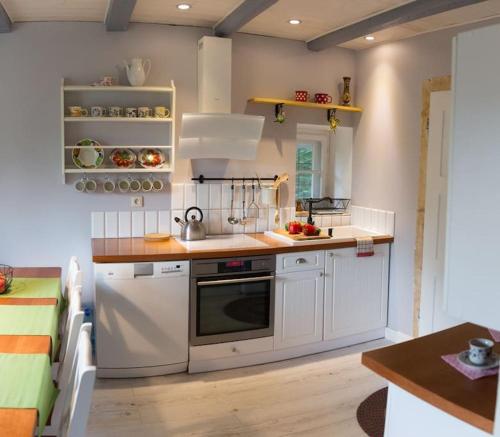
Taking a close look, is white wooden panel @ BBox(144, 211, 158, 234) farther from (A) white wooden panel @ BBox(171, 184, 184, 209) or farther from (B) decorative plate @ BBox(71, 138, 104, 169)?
(B) decorative plate @ BBox(71, 138, 104, 169)

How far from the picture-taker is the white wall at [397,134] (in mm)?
3820

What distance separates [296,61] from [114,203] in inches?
74.0

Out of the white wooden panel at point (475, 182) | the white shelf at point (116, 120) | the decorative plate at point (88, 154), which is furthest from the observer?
the decorative plate at point (88, 154)

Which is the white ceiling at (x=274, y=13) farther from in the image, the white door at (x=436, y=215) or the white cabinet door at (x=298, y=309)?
the white cabinet door at (x=298, y=309)

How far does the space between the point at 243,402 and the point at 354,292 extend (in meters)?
1.34

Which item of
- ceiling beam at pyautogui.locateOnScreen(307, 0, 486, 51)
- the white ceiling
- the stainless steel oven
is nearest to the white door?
the white ceiling

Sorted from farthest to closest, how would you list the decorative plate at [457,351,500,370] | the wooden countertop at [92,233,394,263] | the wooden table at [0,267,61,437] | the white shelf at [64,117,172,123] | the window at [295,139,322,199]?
the window at [295,139,322,199]
the white shelf at [64,117,172,123]
the wooden countertop at [92,233,394,263]
the decorative plate at [457,351,500,370]
the wooden table at [0,267,61,437]

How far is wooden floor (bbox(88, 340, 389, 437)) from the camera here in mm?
2809

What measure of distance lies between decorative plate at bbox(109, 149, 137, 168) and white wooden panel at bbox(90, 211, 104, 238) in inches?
15.3

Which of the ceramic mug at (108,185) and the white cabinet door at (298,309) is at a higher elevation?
the ceramic mug at (108,185)

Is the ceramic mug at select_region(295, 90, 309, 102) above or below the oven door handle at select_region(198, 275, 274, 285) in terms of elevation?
above

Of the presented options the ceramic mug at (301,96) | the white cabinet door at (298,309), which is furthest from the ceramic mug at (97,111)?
the white cabinet door at (298,309)

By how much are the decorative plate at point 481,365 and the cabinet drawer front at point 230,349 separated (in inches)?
79.6

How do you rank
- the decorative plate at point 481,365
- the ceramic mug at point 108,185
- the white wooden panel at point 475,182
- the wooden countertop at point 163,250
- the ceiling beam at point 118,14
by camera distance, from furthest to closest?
the ceramic mug at point 108,185
the wooden countertop at point 163,250
the ceiling beam at point 118,14
the decorative plate at point 481,365
the white wooden panel at point 475,182
